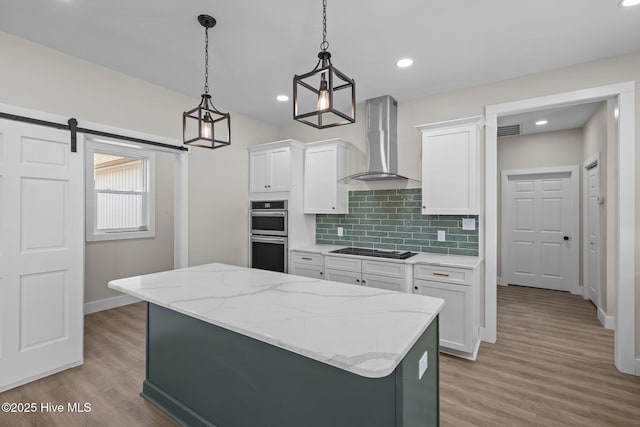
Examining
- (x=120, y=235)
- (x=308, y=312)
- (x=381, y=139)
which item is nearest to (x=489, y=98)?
(x=381, y=139)

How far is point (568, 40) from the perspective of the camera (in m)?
2.45

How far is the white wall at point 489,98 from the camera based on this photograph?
2.63 metres

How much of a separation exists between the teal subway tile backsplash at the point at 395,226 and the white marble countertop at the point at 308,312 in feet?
6.41

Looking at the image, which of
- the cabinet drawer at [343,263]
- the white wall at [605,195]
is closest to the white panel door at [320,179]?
the cabinet drawer at [343,263]

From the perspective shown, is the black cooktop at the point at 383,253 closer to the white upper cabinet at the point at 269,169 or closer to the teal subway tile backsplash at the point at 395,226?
the teal subway tile backsplash at the point at 395,226

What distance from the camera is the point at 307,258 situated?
379 centimetres

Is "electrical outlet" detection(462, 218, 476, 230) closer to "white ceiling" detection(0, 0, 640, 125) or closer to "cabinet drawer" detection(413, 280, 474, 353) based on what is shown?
"cabinet drawer" detection(413, 280, 474, 353)

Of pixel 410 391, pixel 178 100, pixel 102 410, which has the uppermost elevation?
pixel 178 100

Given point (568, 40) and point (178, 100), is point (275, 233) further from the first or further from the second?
point (568, 40)

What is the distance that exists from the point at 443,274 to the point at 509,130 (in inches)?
130

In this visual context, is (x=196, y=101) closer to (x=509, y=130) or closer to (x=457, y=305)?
(x=457, y=305)

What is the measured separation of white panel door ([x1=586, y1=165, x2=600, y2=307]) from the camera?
4051 millimetres

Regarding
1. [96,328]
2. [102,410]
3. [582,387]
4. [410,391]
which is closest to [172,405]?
[102,410]

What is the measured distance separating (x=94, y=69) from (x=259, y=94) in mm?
1582
